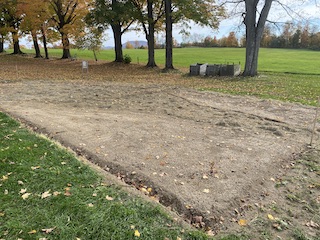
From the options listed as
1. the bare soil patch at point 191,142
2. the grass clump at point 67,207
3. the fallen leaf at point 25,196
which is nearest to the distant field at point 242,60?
the bare soil patch at point 191,142

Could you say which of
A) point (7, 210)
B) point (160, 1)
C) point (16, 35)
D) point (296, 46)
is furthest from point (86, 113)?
point (296, 46)

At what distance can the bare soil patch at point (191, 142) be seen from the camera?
12.4 ft

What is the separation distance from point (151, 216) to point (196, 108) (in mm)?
5766

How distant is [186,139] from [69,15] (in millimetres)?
26220

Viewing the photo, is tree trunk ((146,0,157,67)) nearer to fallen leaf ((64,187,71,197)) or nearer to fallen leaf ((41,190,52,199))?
fallen leaf ((64,187,71,197))

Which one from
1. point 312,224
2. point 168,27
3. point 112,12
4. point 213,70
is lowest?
point 312,224

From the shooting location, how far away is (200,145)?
5602mm

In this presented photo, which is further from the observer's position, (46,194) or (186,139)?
(186,139)

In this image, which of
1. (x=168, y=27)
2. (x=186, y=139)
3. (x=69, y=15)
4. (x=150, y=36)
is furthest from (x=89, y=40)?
(x=186, y=139)

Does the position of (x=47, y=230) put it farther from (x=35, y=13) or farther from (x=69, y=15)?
(x=69, y=15)

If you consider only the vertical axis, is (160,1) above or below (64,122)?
above

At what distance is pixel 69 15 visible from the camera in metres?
27.8

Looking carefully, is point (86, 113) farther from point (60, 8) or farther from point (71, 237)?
point (60, 8)

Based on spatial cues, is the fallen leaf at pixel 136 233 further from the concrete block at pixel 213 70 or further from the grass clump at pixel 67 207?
the concrete block at pixel 213 70
